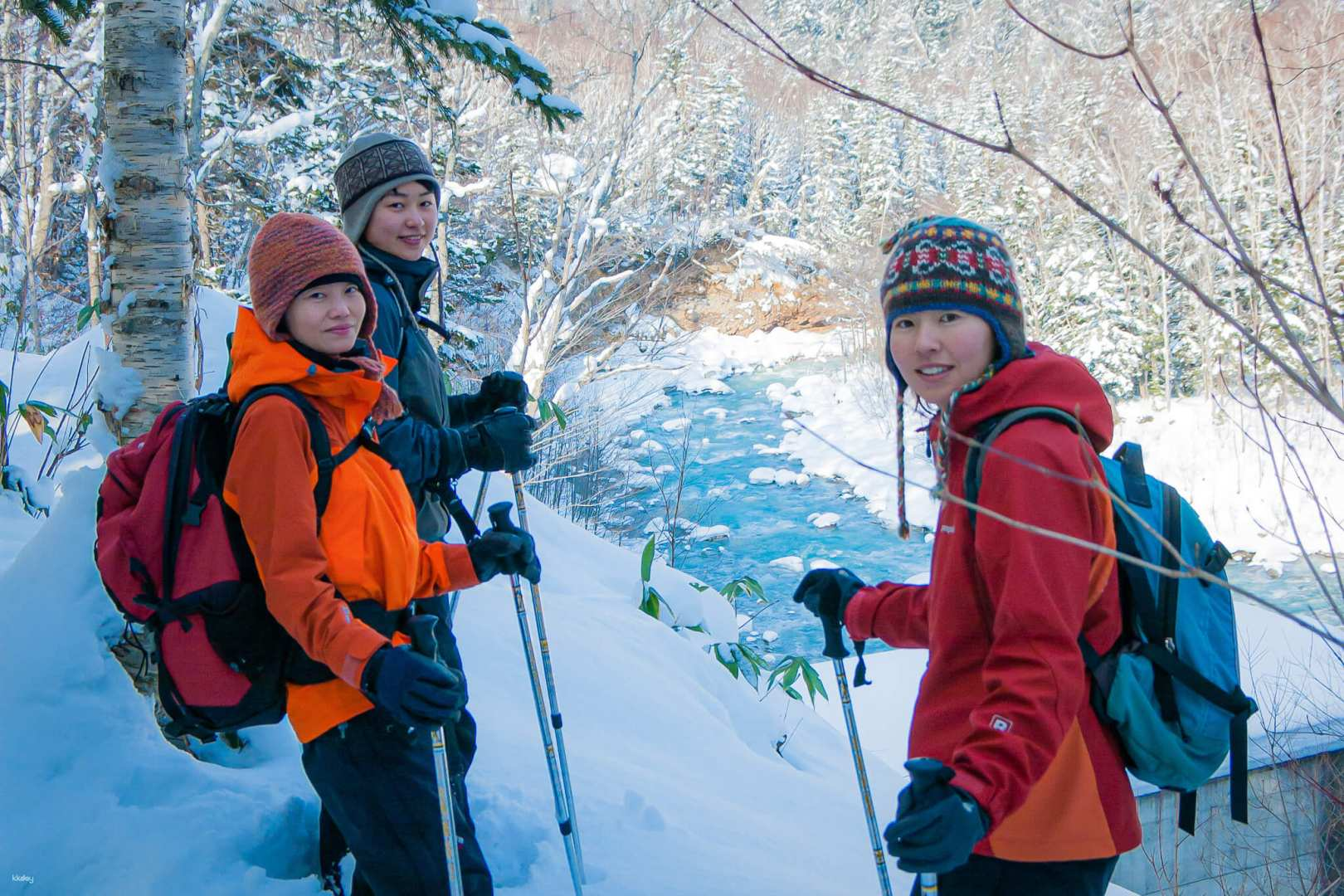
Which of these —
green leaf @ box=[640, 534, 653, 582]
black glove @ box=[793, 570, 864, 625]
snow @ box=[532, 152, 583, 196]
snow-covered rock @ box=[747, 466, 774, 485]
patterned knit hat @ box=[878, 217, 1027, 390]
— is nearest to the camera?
patterned knit hat @ box=[878, 217, 1027, 390]

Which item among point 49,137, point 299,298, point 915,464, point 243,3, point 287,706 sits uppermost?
point 49,137

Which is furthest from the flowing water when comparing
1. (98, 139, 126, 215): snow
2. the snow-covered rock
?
(98, 139, 126, 215): snow

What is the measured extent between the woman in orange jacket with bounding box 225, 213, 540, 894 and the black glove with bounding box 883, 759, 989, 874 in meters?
0.74

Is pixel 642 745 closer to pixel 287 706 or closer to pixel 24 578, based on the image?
pixel 287 706

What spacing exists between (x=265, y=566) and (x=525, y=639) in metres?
1.02

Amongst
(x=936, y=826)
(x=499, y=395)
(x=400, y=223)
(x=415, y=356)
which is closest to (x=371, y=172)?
(x=400, y=223)

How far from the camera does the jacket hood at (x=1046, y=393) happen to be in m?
1.28

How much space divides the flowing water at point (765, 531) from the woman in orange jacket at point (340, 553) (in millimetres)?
9321

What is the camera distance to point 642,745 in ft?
10.6

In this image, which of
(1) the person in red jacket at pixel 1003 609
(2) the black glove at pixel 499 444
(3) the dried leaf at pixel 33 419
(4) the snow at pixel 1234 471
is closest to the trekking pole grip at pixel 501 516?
(2) the black glove at pixel 499 444

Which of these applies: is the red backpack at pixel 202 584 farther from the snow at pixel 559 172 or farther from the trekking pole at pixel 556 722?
the snow at pixel 559 172

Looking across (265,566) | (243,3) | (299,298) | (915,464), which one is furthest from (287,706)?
(915,464)

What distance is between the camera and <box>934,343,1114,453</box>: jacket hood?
50.4 inches

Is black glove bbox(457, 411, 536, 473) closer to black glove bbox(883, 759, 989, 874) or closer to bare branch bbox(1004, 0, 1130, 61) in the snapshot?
black glove bbox(883, 759, 989, 874)
